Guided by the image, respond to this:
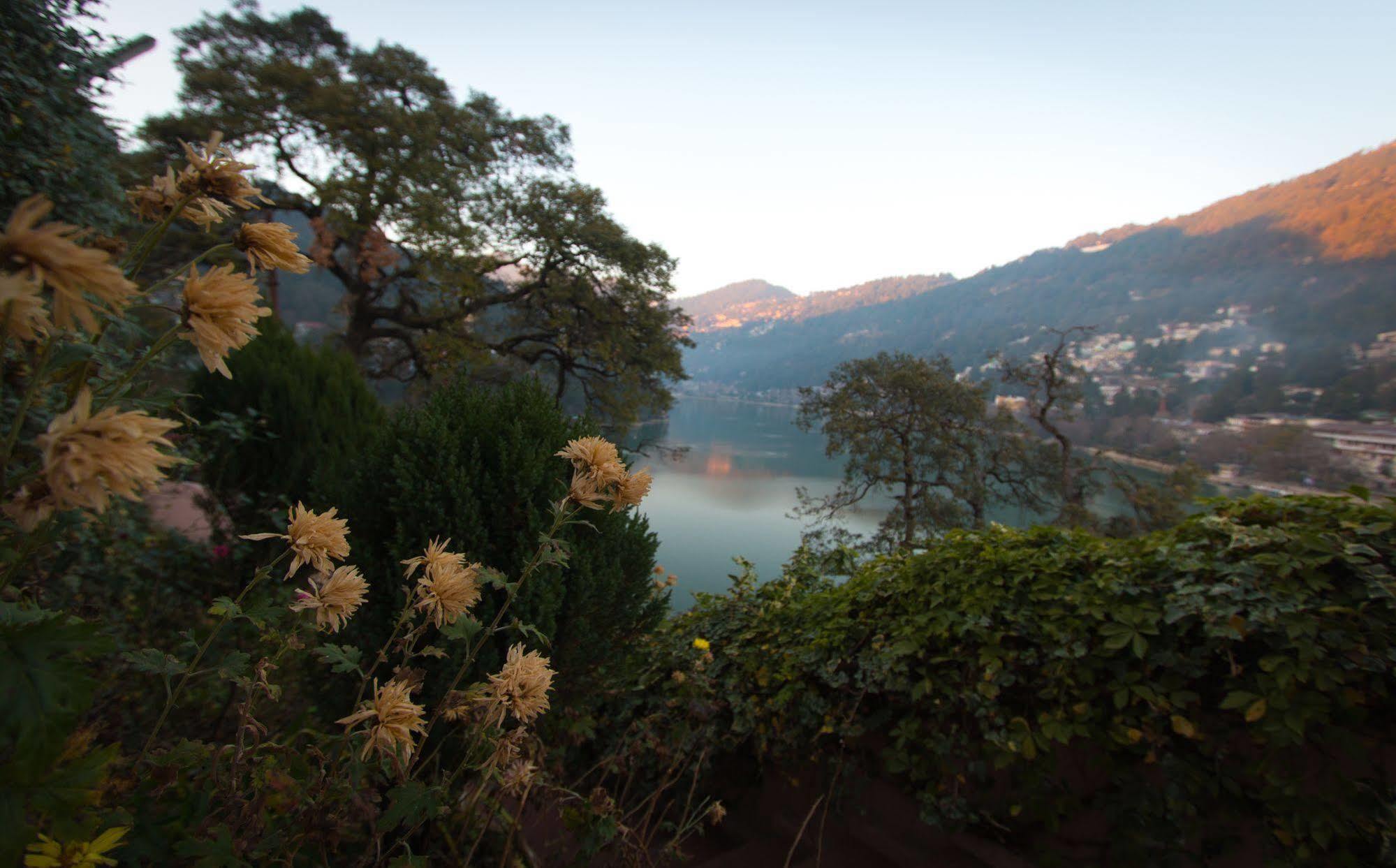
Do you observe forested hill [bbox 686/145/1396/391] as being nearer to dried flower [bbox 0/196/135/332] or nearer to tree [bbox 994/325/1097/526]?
tree [bbox 994/325/1097/526]

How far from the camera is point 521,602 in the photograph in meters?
2.01

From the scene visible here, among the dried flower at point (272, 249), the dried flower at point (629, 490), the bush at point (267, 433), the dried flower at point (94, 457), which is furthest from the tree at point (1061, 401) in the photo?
the dried flower at point (94, 457)

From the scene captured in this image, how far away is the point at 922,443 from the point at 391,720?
12220mm

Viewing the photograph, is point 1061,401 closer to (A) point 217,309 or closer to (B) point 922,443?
(B) point 922,443

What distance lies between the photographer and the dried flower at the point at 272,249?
773 mm

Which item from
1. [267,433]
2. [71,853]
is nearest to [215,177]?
[71,853]

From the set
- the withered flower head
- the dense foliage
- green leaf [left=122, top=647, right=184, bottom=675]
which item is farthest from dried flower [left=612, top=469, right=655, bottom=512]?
the dense foliage

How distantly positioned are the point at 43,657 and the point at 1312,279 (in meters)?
25.9

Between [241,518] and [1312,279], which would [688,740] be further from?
[1312,279]

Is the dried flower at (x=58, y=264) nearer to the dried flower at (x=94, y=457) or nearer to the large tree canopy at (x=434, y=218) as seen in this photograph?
the dried flower at (x=94, y=457)

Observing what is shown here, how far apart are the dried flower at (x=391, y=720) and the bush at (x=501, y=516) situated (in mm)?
964

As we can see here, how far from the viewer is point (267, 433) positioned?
168 inches

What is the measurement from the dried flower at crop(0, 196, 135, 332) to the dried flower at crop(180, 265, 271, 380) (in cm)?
15

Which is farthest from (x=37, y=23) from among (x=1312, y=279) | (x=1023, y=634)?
(x=1312, y=279)
